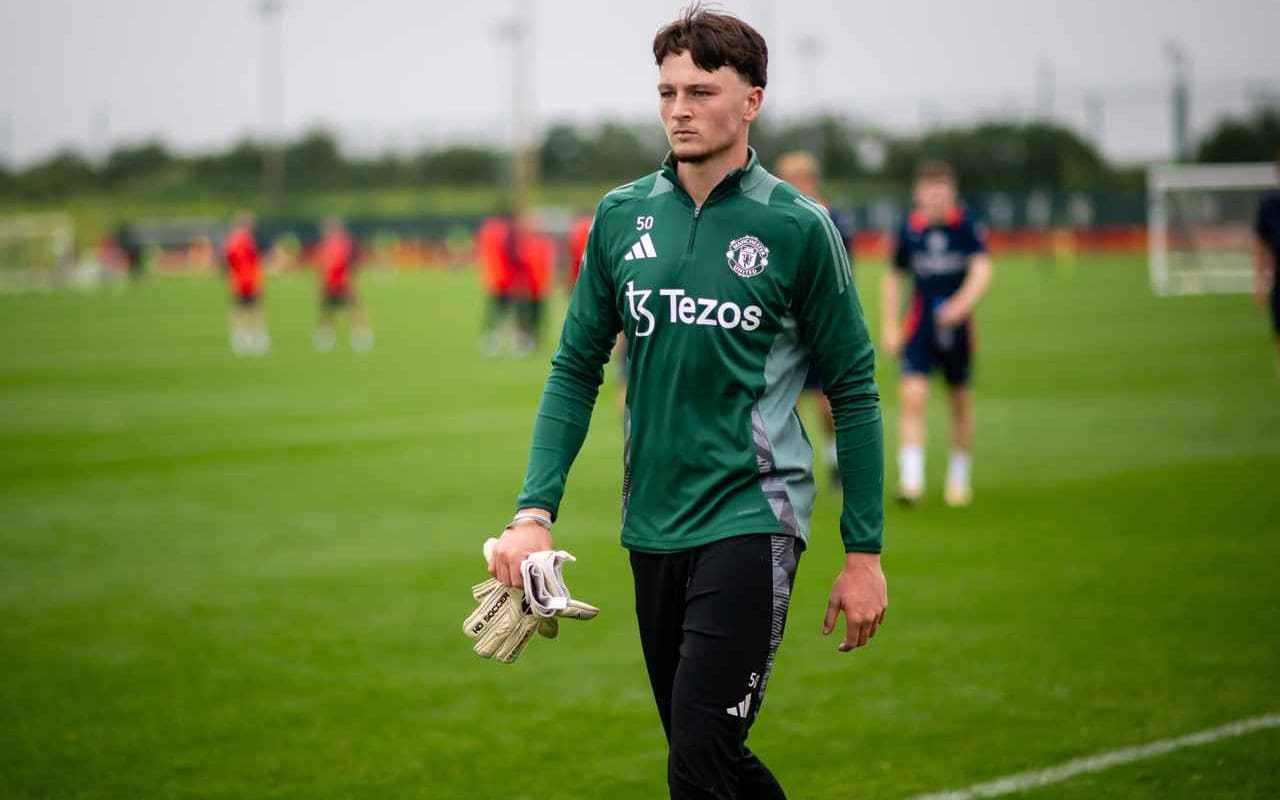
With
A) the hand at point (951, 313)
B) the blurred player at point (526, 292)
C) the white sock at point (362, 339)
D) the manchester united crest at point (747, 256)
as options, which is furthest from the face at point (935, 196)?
the white sock at point (362, 339)

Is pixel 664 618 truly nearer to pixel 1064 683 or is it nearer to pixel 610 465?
pixel 1064 683

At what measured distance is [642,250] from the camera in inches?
147

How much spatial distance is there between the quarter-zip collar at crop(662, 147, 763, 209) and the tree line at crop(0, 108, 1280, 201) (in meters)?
54.5

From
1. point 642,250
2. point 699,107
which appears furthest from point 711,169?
point 642,250

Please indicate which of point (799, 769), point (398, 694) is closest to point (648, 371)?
point (799, 769)

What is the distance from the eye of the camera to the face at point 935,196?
10.9 m

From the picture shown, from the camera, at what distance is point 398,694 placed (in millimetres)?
6719

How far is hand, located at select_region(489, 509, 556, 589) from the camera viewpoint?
11.9ft

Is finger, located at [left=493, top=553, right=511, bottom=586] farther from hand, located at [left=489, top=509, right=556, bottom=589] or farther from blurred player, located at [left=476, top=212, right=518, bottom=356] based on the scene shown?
blurred player, located at [left=476, top=212, right=518, bottom=356]

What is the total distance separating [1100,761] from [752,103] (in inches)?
123

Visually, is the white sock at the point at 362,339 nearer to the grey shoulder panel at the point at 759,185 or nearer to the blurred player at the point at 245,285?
the blurred player at the point at 245,285

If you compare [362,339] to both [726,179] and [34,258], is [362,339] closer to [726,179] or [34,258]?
[726,179]

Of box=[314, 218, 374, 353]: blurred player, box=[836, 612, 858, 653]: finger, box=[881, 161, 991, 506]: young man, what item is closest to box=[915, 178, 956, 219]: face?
box=[881, 161, 991, 506]: young man

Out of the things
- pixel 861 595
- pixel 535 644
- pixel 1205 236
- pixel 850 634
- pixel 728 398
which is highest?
pixel 1205 236
